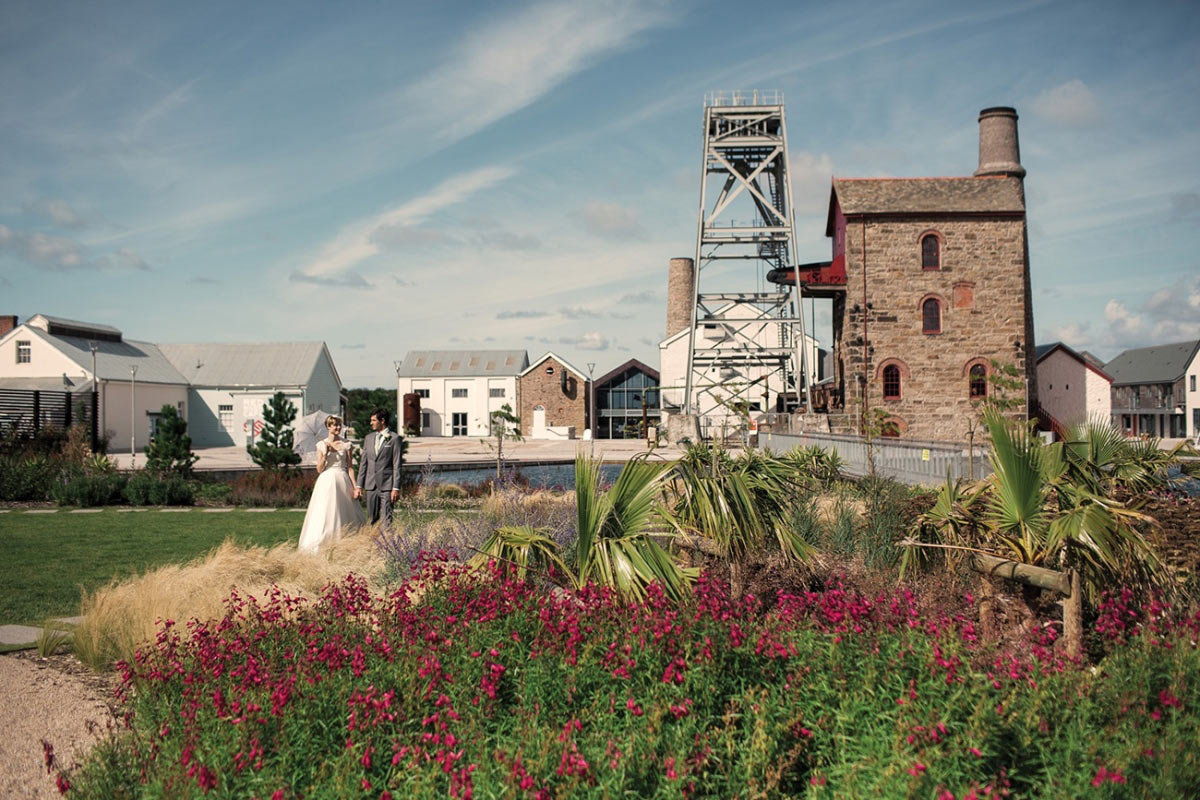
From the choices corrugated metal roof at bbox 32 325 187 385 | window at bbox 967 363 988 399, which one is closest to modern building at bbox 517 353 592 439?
corrugated metal roof at bbox 32 325 187 385

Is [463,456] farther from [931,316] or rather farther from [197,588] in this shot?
[197,588]

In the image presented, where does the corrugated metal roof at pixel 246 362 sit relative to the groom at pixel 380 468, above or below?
above

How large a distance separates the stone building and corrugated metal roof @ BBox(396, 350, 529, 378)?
3265 cm

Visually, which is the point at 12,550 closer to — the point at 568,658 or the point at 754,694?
the point at 568,658

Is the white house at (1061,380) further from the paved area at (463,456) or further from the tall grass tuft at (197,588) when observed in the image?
the tall grass tuft at (197,588)

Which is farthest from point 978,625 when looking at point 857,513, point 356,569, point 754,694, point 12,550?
point 12,550

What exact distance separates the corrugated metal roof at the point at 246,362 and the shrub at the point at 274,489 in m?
33.3

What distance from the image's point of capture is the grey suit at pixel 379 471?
11.2 metres

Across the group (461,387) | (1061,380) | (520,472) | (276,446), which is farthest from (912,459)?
(461,387)

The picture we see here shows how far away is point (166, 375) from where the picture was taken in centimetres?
4984

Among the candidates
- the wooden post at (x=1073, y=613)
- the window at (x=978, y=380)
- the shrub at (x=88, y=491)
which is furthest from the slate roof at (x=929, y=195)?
the wooden post at (x=1073, y=613)

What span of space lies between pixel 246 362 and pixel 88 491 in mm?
38292

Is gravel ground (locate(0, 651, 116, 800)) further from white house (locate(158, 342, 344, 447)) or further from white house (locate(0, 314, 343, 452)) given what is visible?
white house (locate(158, 342, 344, 447))

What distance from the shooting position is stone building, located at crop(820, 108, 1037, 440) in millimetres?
37656
